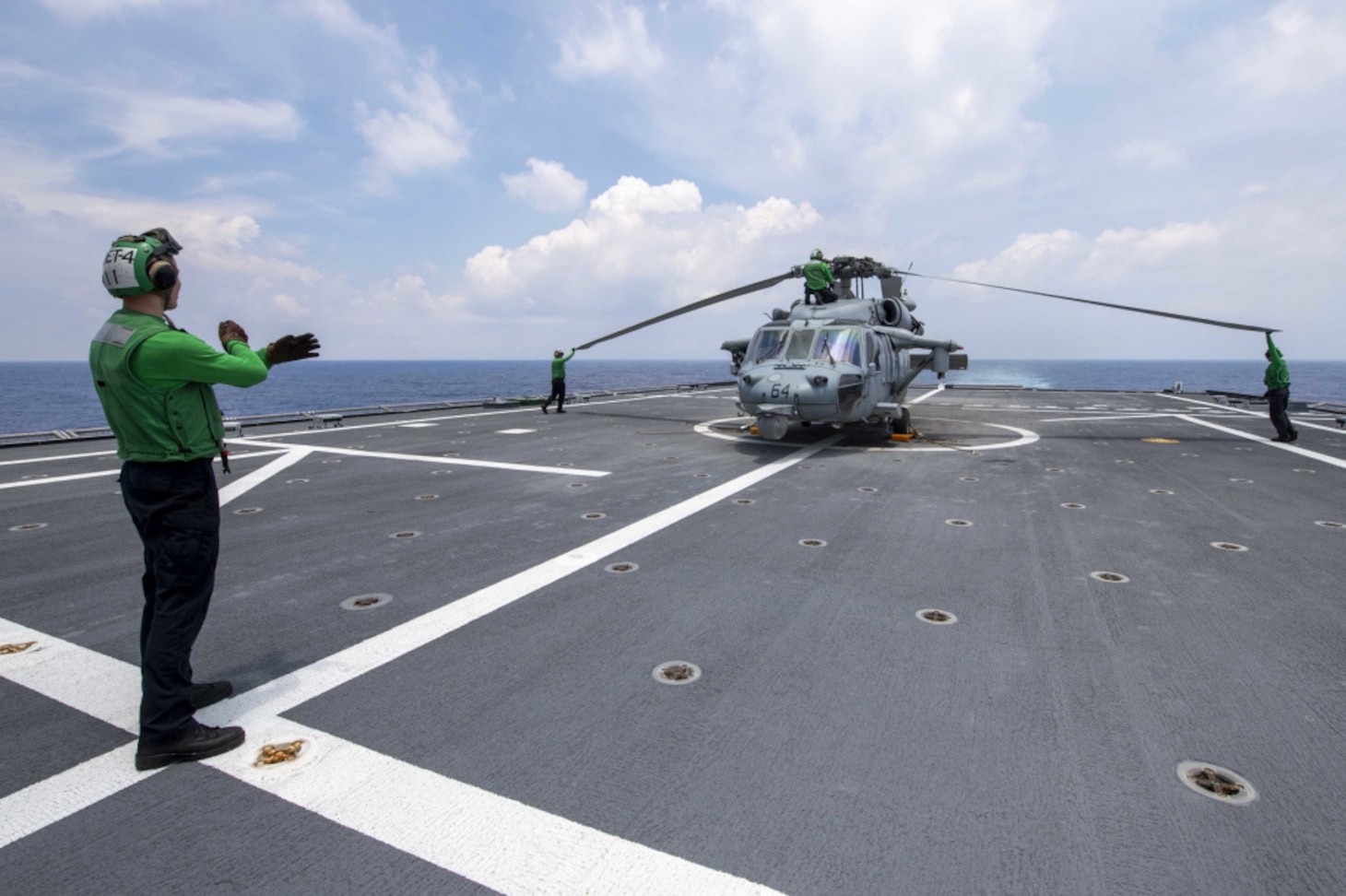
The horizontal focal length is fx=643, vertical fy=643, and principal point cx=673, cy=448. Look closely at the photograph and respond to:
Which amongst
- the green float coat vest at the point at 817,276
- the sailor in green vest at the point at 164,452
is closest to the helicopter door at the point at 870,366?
the green float coat vest at the point at 817,276

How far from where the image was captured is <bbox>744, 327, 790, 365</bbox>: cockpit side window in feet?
42.0

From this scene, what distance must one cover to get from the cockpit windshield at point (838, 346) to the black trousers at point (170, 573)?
10.6 metres

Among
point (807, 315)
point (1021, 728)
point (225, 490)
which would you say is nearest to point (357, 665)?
point (1021, 728)

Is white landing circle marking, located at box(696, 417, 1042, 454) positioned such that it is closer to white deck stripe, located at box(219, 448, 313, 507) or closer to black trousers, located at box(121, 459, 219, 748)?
white deck stripe, located at box(219, 448, 313, 507)

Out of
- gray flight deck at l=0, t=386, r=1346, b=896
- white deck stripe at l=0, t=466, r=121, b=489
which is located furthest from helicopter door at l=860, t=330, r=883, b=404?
white deck stripe at l=0, t=466, r=121, b=489

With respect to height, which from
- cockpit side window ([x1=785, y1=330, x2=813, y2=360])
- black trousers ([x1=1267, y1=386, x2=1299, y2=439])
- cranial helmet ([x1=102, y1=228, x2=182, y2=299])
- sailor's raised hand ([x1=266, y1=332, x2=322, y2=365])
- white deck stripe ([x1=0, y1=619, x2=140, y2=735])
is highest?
cockpit side window ([x1=785, y1=330, x2=813, y2=360])

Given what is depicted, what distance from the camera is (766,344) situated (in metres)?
13.0

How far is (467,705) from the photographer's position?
11.1ft

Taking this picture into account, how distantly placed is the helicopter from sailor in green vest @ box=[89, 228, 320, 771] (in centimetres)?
895

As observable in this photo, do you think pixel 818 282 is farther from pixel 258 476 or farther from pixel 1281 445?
pixel 258 476

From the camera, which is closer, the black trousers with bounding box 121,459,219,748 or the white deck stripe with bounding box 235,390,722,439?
the black trousers with bounding box 121,459,219,748

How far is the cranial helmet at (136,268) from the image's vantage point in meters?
2.93

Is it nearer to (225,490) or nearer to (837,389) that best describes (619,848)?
(225,490)

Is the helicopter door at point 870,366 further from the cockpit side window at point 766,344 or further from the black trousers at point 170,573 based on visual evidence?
the black trousers at point 170,573
